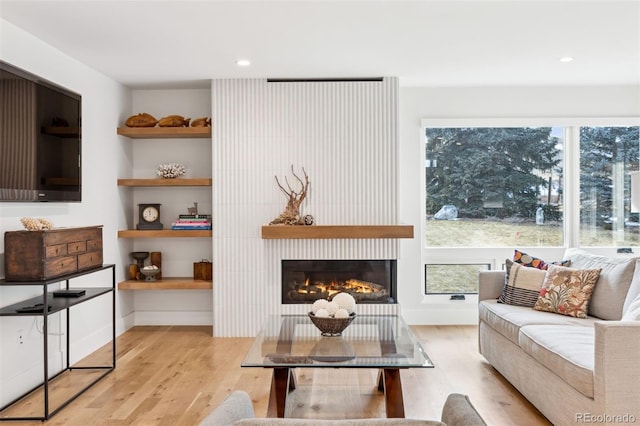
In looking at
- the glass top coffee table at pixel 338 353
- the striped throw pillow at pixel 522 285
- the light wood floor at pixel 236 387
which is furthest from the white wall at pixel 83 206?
the striped throw pillow at pixel 522 285

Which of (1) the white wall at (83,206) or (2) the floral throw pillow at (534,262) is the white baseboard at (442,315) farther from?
(1) the white wall at (83,206)

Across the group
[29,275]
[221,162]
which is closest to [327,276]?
[221,162]

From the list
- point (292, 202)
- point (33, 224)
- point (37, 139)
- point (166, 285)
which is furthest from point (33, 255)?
point (292, 202)

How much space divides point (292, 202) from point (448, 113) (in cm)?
196

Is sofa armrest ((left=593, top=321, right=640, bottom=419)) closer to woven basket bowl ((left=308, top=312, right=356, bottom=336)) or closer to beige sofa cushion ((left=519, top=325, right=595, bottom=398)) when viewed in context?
beige sofa cushion ((left=519, top=325, right=595, bottom=398))

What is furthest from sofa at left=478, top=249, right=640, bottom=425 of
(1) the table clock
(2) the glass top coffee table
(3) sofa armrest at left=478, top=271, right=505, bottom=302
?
(1) the table clock

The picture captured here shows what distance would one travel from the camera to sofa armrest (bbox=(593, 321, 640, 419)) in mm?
2424

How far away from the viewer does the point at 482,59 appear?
443 centimetres

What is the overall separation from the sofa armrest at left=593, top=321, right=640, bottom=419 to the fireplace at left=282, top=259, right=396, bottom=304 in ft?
9.14

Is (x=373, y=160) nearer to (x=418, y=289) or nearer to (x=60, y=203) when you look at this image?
(x=418, y=289)

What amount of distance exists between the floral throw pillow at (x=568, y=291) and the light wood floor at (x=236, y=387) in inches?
25.0

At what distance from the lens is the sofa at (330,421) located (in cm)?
116

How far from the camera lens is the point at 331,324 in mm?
3088

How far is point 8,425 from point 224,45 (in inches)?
113
